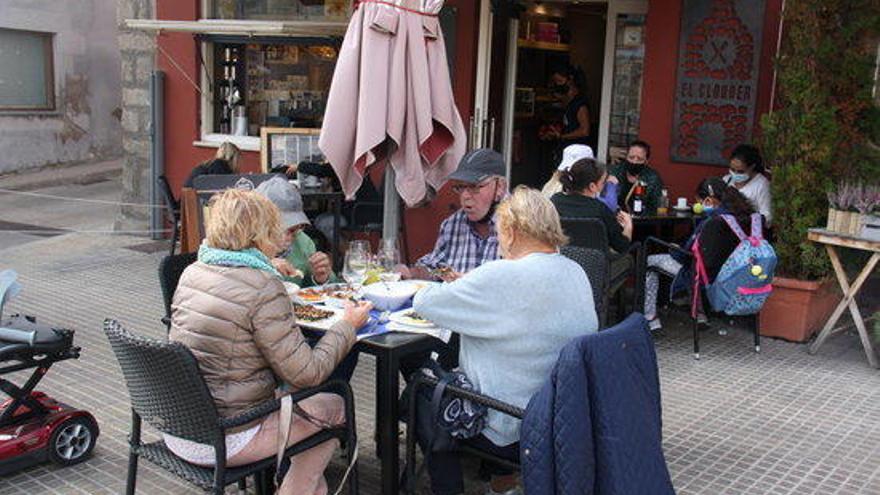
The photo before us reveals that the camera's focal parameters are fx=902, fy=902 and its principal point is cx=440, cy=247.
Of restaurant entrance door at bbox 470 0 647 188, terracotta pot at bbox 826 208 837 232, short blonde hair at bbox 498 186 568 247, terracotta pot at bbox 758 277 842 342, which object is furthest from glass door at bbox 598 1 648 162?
short blonde hair at bbox 498 186 568 247

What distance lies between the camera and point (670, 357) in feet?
19.4

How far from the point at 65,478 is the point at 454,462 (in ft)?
5.96

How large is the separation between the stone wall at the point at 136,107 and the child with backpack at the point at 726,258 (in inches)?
247

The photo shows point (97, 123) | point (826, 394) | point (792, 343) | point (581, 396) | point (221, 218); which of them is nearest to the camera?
point (581, 396)

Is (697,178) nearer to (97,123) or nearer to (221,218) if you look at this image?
(221,218)

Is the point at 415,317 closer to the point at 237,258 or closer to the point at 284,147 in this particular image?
the point at 237,258

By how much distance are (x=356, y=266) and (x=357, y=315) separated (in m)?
0.57

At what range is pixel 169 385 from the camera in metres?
2.88

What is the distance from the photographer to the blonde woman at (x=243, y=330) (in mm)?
2904

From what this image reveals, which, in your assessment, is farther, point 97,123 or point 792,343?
point 97,123

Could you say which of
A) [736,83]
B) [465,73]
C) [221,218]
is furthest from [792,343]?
[221,218]

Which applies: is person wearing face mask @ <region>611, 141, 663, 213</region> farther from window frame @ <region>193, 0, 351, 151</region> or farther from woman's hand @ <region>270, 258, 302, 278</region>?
window frame @ <region>193, 0, 351, 151</region>

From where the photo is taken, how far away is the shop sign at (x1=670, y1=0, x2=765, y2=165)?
22.3 feet

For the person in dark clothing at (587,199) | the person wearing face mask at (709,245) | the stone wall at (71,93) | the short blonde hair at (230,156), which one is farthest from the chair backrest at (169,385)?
the stone wall at (71,93)
